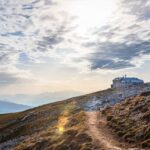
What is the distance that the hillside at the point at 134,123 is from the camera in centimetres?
4610

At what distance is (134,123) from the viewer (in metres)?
53.9

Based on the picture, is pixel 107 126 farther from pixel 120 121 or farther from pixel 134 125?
pixel 134 125

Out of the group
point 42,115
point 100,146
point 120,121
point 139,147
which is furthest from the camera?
point 42,115

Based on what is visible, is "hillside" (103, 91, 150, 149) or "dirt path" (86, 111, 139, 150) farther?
"hillside" (103, 91, 150, 149)

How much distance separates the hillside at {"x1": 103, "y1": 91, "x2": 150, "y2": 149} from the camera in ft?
151

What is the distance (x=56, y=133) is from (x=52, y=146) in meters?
8.41

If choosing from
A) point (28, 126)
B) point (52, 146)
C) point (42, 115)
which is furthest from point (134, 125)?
point (42, 115)

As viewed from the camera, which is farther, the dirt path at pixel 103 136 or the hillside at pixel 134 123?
the hillside at pixel 134 123

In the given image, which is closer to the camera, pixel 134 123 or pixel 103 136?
pixel 103 136

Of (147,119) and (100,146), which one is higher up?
(147,119)

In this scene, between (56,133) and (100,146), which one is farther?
(56,133)

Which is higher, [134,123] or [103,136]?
[134,123]

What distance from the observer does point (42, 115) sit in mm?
117750

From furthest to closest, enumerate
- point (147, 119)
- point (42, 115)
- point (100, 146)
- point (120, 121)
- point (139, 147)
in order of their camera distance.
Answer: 1. point (42, 115)
2. point (120, 121)
3. point (147, 119)
4. point (100, 146)
5. point (139, 147)
